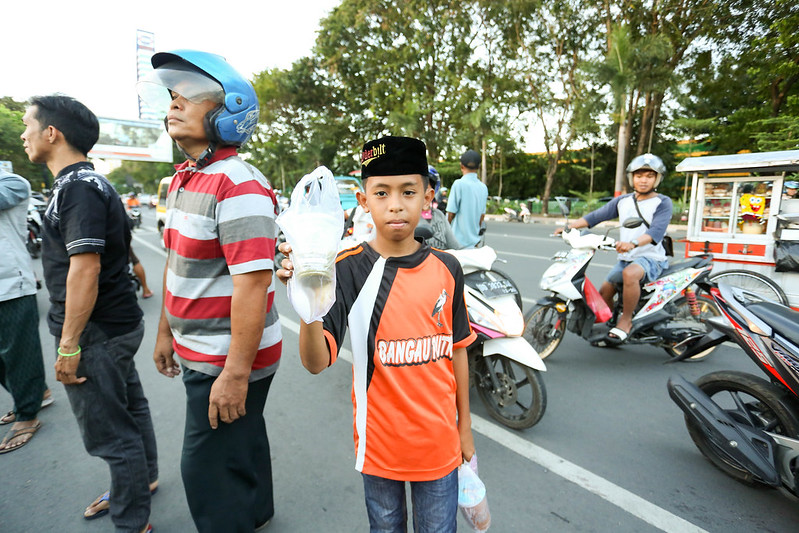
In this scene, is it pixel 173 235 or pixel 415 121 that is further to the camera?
pixel 415 121

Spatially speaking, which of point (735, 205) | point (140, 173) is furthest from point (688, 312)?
point (140, 173)

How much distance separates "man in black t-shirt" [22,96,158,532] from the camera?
180 centimetres

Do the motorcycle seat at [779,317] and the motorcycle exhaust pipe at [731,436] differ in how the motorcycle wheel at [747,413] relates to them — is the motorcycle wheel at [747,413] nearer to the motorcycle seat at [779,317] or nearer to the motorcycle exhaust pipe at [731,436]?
the motorcycle exhaust pipe at [731,436]

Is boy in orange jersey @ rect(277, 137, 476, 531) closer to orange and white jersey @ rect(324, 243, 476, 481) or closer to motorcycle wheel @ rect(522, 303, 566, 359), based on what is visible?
orange and white jersey @ rect(324, 243, 476, 481)

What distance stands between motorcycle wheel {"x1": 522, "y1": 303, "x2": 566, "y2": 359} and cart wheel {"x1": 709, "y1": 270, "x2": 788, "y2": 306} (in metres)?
2.05

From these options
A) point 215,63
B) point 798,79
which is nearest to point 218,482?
point 215,63

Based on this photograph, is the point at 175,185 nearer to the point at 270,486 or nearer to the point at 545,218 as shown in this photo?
the point at 270,486

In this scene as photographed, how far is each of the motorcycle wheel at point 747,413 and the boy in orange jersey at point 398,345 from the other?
175 centimetres

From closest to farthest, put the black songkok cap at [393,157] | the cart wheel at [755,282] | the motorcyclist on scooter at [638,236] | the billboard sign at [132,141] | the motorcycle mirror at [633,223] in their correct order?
the black songkok cap at [393,157] → the motorcycle mirror at [633,223] → the motorcyclist on scooter at [638,236] → the cart wheel at [755,282] → the billboard sign at [132,141]

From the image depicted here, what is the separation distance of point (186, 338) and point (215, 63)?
968 millimetres

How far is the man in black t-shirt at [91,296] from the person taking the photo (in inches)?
70.9

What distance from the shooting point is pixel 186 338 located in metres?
1.61

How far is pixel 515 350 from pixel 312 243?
214cm

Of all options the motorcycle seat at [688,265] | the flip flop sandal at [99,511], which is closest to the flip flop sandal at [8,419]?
the flip flop sandal at [99,511]
